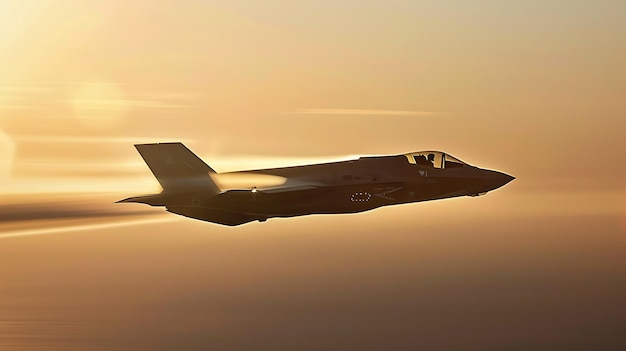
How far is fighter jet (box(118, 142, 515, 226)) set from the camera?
45125mm

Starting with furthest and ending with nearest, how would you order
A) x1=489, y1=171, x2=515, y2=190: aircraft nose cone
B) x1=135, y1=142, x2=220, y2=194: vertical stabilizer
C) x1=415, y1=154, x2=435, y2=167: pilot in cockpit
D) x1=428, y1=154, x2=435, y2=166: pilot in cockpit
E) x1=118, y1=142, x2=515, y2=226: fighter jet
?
1. x1=489, y1=171, x2=515, y2=190: aircraft nose cone
2. x1=135, y1=142, x2=220, y2=194: vertical stabilizer
3. x1=428, y1=154, x2=435, y2=166: pilot in cockpit
4. x1=415, y1=154, x2=435, y2=167: pilot in cockpit
5. x1=118, y1=142, x2=515, y2=226: fighter jet

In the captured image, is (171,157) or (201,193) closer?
(201,193)

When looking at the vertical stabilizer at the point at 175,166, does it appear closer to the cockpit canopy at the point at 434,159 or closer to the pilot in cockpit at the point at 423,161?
the cockpit canopy at the point at 434,159

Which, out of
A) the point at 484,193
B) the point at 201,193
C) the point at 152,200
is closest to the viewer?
the point at 152,200

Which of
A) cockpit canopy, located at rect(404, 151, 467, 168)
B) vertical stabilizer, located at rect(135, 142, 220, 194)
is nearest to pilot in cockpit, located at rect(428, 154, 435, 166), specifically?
cockpit canopy, located at rect(404, 151, 467, 168)

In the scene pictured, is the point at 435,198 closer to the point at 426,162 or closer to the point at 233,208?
the point at 426,162

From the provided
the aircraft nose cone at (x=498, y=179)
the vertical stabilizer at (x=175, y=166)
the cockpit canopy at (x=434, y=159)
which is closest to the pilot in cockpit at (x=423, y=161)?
the cockpit canopy at (x=434, y=159)

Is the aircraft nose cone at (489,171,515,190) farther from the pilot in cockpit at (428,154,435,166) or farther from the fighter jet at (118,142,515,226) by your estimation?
the pilot in cockpit at (428,154,435,166)

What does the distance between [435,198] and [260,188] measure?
12587mm

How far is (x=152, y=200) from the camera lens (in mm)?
44406

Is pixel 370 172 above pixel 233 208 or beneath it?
above

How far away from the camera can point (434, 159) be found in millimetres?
49938

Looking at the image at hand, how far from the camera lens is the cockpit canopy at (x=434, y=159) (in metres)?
49.5

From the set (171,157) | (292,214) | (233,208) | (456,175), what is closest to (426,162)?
(456,175)
